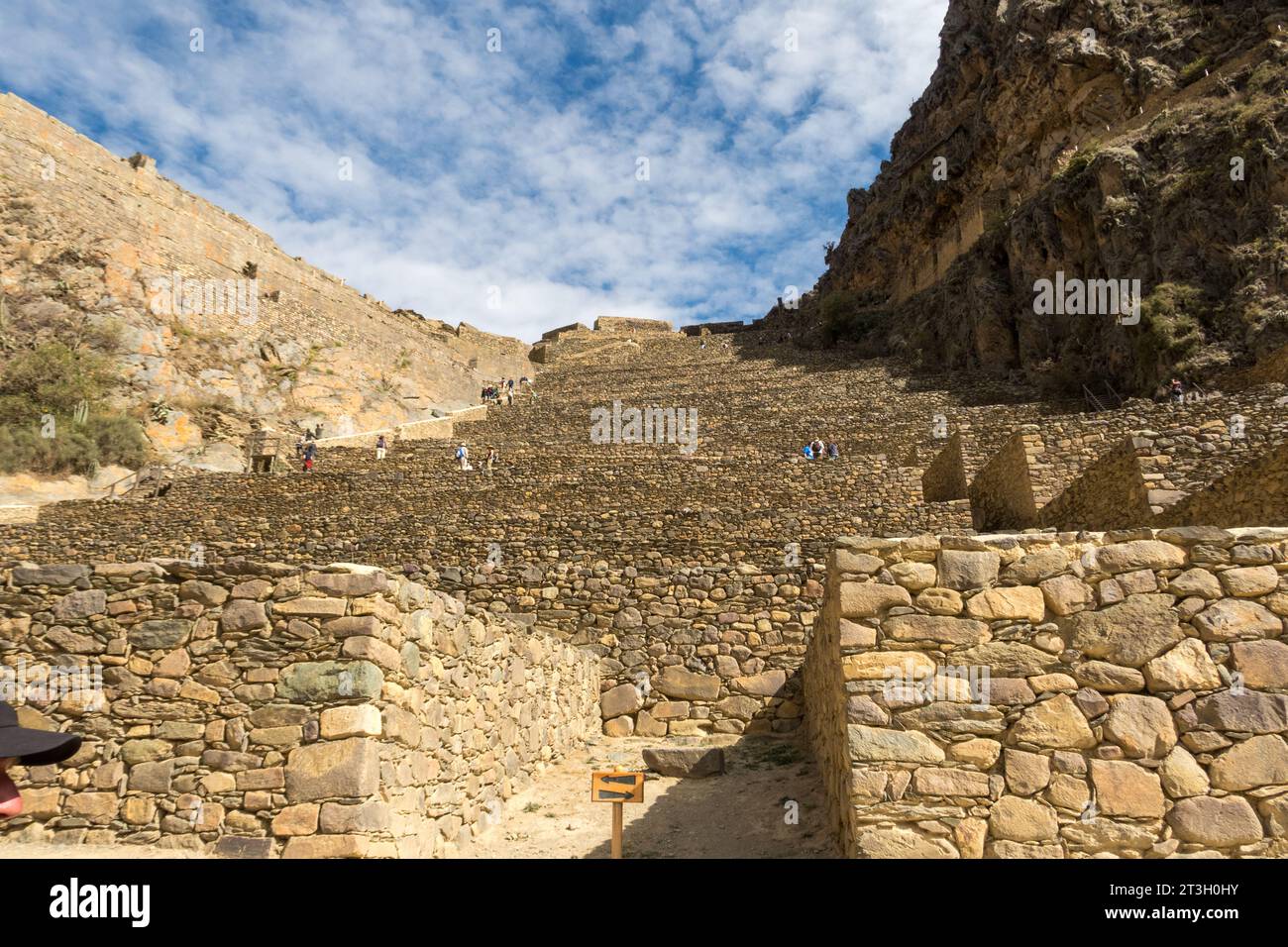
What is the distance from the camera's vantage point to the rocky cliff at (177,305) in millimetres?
24359

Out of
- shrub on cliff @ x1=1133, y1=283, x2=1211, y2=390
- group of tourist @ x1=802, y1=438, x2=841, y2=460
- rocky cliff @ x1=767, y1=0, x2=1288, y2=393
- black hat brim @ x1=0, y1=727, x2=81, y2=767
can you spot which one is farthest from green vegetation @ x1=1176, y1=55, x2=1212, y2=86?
black hat brim @ x1=0, y1=727, x2=81, y2=767

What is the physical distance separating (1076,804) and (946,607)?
1012 millimetres

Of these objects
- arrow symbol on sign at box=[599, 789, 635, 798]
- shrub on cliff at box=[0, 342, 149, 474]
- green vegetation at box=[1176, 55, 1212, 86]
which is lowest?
arrow symbol on sign at box=[599, 789, 635, 798]

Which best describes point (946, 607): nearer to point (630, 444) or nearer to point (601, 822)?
point (601, 822)

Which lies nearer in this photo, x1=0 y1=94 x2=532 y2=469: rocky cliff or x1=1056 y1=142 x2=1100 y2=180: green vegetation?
x1=1056 y1=142 x2=1100 y2=180: green vegetation

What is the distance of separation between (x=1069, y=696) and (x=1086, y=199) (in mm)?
23427

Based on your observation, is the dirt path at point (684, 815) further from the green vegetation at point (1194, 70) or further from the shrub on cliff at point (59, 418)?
the green vegetation at point (1194, 70)

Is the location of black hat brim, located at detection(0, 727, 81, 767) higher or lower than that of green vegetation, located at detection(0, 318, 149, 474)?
lower

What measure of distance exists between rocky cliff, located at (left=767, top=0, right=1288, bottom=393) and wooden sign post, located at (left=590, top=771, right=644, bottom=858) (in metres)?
17.6

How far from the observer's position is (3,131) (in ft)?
→ 84.2

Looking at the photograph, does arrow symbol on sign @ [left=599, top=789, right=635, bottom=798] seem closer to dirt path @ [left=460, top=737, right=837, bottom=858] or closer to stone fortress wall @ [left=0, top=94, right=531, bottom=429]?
dirt path @ [left=460, top=737, right=837, bottom=858]

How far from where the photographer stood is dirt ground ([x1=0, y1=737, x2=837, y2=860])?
507 cm

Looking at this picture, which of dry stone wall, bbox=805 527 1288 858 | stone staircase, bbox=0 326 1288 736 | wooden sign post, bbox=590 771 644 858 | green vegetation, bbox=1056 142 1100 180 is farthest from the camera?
green vegetation, bbox=1056 142 1100 180

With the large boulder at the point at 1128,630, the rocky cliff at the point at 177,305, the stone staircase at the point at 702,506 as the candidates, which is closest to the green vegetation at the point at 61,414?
the rocky cliff at the point at 177,305
